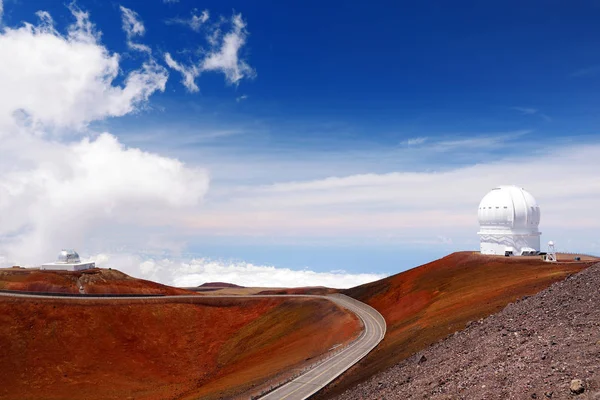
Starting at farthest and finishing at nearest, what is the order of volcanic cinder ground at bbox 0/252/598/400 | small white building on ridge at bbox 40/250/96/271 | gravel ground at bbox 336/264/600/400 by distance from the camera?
small white building on ridge at bbox 40/250/96/271, volcanic cinder ground at bbox 0/252/598/400, gravel ground at bbox 336/264/600/400

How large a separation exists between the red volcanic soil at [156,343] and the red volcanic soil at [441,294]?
28.1 feet

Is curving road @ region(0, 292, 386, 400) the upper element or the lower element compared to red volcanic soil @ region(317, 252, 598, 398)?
lower

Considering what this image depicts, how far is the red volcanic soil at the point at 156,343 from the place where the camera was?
5409 centimetres

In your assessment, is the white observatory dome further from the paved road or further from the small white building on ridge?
the paved road

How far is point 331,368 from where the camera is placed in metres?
38.5

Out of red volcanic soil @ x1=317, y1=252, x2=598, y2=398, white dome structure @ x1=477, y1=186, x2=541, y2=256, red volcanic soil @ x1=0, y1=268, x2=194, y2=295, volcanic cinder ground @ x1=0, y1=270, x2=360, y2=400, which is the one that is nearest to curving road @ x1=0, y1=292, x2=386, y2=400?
red volcanic soil @ x1=317, y1=252, x2=598, y2=398

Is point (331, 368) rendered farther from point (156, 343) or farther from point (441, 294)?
point (156, 343)

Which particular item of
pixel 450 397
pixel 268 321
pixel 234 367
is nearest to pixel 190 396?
pixel 234 367

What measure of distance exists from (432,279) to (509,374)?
5288 cm

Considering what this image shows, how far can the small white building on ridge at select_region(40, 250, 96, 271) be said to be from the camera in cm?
10350

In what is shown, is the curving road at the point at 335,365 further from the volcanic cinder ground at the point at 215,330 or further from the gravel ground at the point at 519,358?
the gravel ground at the point at 519,358

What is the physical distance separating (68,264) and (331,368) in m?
90.6

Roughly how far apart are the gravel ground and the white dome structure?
4328 centimetres

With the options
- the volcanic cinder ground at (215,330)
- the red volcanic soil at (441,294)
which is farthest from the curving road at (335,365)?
the volcanic cinder ground at (215,330)
